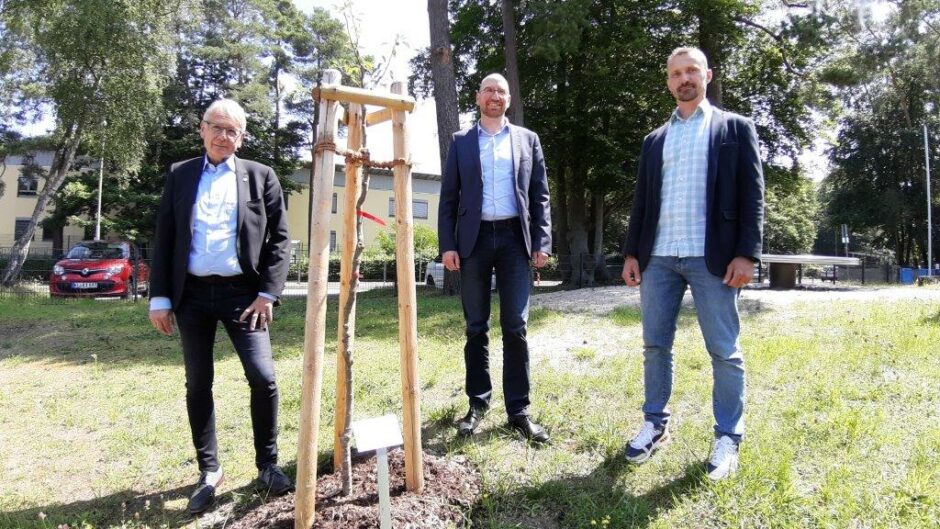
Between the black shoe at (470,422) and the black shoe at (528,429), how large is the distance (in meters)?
0.21

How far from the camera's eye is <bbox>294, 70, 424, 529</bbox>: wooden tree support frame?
7.60 feet

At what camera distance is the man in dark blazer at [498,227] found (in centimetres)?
337

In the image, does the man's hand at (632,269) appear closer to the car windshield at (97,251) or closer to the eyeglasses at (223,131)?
A: the eyeglasses at (223,131)

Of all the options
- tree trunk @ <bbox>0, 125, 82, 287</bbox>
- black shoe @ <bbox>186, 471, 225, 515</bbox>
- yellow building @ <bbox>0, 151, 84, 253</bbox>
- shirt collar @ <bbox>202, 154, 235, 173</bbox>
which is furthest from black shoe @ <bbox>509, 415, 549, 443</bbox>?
yellow building @ <bbox>0, 151, 84, 253</bbox>

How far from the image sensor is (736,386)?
9.41 ft

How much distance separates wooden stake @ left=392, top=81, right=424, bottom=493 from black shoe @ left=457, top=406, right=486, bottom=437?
814 millimetres

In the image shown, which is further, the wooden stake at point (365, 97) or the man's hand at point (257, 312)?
the man's hand at point (257, 312)

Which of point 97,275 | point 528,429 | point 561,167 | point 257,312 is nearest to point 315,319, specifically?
point 257,312

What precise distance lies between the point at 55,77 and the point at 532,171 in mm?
17776

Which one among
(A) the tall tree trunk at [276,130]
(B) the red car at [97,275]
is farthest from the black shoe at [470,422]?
(A) the tall tree trunk at [276,130]

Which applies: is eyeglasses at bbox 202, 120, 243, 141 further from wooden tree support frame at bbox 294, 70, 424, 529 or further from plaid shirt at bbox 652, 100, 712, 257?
plaid shirt at bbox 652, 100, 712, 257

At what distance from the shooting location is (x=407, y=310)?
2.70 metres

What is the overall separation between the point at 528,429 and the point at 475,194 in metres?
1.45

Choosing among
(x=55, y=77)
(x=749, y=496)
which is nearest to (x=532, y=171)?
(x=749, y=496)
